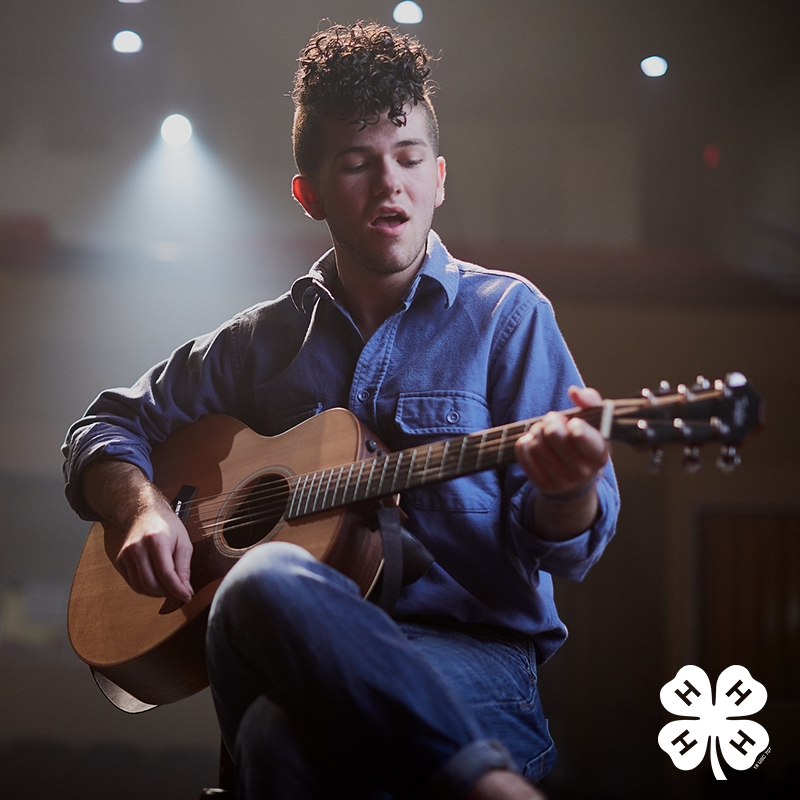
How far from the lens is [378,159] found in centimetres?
142

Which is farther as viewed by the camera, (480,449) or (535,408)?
(535,408)

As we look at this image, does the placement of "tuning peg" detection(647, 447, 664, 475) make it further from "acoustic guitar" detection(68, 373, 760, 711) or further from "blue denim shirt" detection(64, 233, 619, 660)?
"blue denim shirt" detection(64, 233, 619, 660)

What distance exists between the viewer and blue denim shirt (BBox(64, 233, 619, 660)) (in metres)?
1.21

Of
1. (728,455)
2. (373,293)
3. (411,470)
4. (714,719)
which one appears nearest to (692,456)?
(728,455)

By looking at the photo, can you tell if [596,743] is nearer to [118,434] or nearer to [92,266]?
[118,434]

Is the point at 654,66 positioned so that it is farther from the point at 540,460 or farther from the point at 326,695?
the point at 326,695

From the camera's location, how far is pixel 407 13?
2.23 m

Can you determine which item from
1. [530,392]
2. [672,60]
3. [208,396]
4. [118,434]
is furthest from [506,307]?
[672,60]

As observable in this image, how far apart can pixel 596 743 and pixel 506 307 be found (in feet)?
4.17

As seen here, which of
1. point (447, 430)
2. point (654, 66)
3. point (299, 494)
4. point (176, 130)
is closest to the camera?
point (299, 494)

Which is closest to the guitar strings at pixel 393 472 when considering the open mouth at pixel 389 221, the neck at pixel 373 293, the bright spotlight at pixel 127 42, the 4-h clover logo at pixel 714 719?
the neck at pixel 373 293

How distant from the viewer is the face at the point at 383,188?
142 centimetres

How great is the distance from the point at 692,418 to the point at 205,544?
30.3 inches

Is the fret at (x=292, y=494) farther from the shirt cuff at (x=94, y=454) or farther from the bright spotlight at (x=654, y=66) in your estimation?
the bright spotlight at (x=654, y=66)
